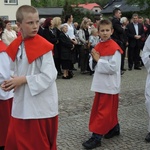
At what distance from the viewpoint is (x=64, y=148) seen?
456cm

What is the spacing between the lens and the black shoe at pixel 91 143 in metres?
4.54

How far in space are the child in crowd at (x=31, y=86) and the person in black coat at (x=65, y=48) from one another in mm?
6842

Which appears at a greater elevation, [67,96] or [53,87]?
[53,87]

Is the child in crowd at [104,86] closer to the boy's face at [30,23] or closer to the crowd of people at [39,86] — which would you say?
the crowd of people at [39,86]

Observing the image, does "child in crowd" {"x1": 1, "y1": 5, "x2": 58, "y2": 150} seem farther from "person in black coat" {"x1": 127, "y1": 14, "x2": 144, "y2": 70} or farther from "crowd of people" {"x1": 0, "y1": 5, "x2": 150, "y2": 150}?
"person in black coat" {"x1": 127, "y1": 14, "x2": 144, "y2": 70}

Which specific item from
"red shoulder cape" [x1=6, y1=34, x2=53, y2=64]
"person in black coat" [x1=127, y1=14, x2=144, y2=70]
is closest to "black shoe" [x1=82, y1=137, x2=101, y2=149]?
"red shoulder cape" [x1=6, y1=34, x2=53, y2=64]

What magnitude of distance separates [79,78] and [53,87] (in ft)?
23.4

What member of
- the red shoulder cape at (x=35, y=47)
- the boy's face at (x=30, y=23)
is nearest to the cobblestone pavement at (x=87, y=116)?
the red shoulder cape at (x=35, y=47)

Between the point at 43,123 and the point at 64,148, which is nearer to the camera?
the point at 43,123

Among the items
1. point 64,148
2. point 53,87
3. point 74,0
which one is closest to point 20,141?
point 53,87

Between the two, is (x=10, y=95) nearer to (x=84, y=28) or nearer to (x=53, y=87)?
(x=53, y=87)

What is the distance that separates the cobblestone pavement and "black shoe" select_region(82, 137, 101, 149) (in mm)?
64

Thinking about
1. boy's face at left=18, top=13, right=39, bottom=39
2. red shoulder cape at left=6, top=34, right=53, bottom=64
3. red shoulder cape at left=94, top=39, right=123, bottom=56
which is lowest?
red shoulder cape at left=94, top=39, right=123, bottom=56

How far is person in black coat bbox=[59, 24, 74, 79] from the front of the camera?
1019 cm
